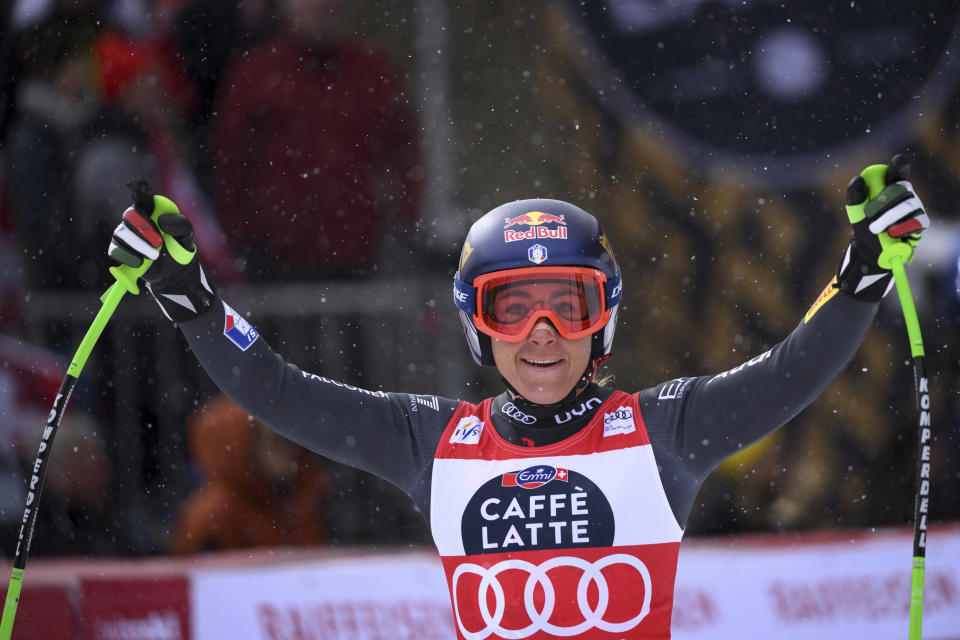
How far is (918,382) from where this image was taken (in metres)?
2.73

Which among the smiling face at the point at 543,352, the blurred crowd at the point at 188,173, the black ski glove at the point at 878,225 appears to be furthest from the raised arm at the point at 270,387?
the blurred crowd at the point at 188,173

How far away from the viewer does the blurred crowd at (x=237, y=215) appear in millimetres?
5910

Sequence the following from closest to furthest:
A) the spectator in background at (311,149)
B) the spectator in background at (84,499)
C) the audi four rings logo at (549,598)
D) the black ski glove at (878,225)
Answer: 1. the black ski glove at (878,225)
2. the audi four rings logo at (549,598)
3. the spectator in background at (84,499)
4. the spectator in background at (311,149)

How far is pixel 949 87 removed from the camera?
→ 5902 mm

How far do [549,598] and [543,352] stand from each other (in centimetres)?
63

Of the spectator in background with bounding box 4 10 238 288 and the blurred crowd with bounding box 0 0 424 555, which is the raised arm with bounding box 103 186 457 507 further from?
the spectator in background with bounding box 4 10 238 288

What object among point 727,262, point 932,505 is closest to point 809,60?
point 727,262

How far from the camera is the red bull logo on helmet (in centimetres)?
299

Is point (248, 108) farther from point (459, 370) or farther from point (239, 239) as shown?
point (459, 370)

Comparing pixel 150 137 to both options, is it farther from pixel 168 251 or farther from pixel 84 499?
pixel 168 251

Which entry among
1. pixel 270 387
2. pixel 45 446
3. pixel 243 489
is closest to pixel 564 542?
pixel 270 387

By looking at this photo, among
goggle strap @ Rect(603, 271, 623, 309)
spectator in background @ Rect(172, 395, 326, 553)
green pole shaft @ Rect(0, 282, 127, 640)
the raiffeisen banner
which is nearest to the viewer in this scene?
green pole shaft @ Rect(0, 282, 127, 640)

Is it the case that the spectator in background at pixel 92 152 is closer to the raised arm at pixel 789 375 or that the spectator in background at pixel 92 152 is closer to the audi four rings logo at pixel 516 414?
the audi four rings logo at pixel 516 414

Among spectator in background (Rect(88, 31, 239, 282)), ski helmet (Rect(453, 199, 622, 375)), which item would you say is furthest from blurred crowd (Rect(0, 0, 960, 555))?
ski helmet (Rect(453, 199, 622, 375))
